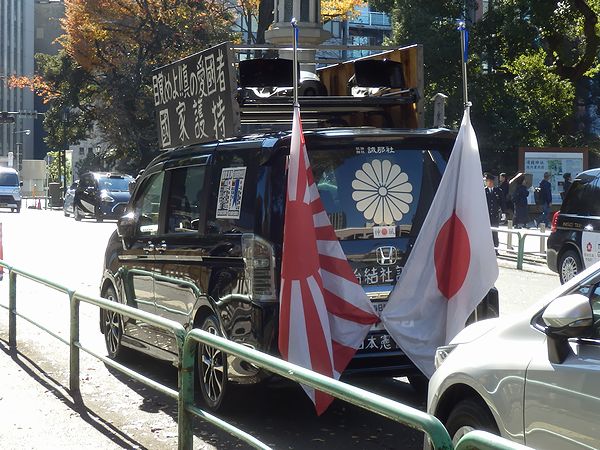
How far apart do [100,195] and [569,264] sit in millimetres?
24995

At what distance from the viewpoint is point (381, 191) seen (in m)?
6.96

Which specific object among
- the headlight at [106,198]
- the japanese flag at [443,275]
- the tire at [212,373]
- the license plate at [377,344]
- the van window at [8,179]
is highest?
the van window at [8,179]

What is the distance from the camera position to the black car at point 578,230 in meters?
15.0

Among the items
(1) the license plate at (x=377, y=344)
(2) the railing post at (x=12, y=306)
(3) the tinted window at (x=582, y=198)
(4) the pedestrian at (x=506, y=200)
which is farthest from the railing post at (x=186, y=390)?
(4) the pedestrian at (x=506, y=200)

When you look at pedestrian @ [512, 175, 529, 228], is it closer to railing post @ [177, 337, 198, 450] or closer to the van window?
railing post @ [177, 337, 198, 450]

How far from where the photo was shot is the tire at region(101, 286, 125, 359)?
883 cm

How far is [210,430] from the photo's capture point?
5941 millimetres

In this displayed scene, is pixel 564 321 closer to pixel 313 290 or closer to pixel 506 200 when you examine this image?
pixel 313 290

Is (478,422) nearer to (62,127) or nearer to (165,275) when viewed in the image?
(165,275)

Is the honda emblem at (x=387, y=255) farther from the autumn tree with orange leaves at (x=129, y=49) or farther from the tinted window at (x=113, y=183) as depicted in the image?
the autumn tree with orange leaves at (x=129, y=49)

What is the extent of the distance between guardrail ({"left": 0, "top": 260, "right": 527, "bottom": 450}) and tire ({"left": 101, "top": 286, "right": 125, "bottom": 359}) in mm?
629

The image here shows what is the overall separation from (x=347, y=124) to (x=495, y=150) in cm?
3220

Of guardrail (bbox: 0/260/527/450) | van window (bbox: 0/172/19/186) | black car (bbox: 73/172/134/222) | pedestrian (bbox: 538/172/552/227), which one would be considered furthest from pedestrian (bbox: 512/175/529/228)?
van window (bbox: 0/172/19/186)

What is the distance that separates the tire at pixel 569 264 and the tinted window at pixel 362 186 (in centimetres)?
896
